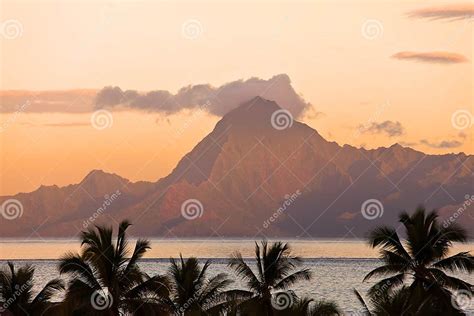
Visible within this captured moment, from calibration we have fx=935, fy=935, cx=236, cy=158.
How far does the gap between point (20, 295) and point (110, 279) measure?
16.4 ft

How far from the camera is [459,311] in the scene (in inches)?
1950

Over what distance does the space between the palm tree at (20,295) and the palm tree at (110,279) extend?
151cm

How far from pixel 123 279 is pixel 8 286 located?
6311mm

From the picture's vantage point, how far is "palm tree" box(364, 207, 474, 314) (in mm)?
51466

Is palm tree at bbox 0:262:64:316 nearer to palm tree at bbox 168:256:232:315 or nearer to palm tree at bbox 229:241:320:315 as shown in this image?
palm tree at bbox 168:256:232:315

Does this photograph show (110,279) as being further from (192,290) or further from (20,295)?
(192,290)

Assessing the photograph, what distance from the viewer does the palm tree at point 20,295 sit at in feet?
162

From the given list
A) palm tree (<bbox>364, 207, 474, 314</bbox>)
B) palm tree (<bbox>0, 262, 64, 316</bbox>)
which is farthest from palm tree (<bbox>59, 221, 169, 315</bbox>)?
palm tree (<bbox>364, 207, 474, 314</bbox>)

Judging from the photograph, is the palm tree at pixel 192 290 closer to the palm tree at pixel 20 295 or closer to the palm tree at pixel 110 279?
the palm tree at pixel 110 279

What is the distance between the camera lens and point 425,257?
52.9m

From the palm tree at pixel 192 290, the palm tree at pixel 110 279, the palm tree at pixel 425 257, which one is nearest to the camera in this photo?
the palm tree at pixel 110 279

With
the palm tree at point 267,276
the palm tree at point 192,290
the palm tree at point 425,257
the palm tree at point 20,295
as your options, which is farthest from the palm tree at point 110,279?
the palm tree at point 425,257

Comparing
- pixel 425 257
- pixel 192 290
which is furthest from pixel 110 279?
pixel 425 257

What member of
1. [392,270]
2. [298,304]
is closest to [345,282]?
[392,270]
